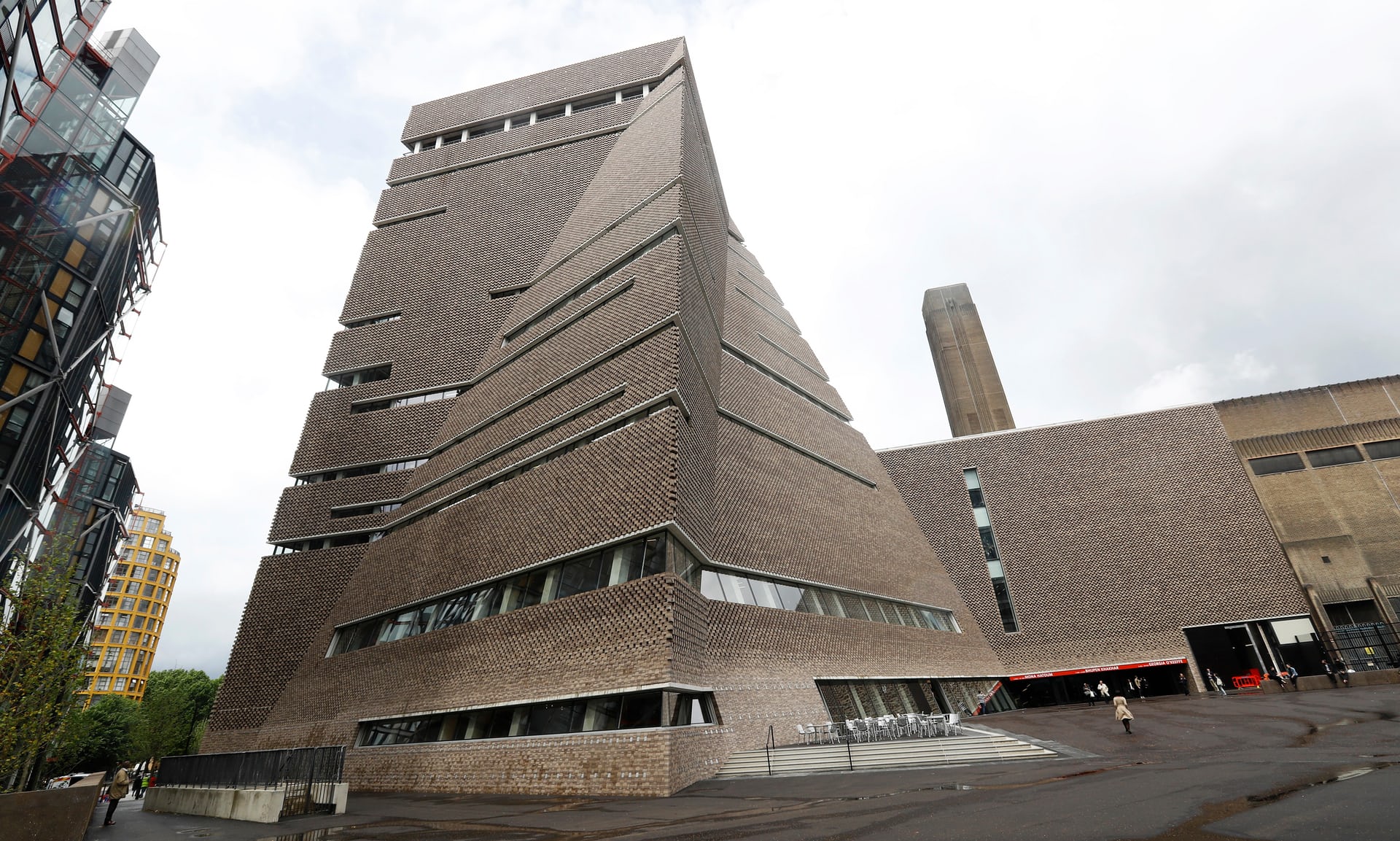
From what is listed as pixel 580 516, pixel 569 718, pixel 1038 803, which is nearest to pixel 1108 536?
pixel 580 516

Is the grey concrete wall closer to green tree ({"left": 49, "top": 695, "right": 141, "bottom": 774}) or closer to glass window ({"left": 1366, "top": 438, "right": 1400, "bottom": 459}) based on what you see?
green tree ({"left": 49, "top": 695, "right": 141, "bottom": 774})

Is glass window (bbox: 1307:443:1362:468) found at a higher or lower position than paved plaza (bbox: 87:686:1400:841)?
higher

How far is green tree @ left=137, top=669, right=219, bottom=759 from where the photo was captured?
55375 millimetres

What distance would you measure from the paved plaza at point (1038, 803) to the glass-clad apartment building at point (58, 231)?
17.6 metres

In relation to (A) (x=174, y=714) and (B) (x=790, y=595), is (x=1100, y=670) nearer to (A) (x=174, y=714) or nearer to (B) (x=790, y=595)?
(B) (x=790, y=595)

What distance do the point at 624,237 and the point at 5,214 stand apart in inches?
881

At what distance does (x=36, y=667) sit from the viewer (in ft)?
45.2

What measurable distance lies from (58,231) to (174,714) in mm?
50125

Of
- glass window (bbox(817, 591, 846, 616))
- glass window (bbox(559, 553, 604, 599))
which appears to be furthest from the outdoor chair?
glass window (bbox(559, 553, 604, 599))

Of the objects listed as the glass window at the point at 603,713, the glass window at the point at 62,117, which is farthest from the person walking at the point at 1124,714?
the glass window at the point at 62,117

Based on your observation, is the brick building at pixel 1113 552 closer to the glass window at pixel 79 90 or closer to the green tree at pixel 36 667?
the green tree at pixel 36 667

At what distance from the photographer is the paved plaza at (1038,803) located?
20.3 feet

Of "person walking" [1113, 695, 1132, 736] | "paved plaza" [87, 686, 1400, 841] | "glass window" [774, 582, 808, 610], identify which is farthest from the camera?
"glass window" [774, 582, 808, 610]

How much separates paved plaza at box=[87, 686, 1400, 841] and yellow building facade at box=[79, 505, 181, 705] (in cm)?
10020
